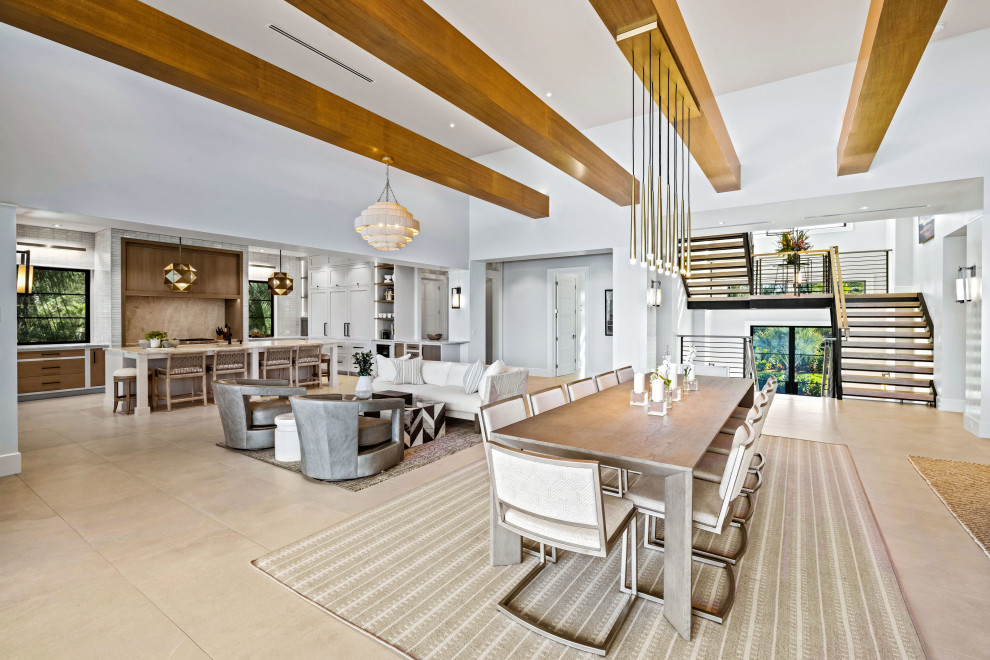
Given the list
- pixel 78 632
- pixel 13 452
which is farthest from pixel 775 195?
pixel 13 452

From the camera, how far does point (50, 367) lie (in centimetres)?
743

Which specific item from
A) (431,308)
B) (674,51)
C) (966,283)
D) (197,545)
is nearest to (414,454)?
(197,545)

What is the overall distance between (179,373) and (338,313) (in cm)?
429

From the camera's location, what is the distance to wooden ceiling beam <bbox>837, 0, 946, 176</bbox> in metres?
2.62

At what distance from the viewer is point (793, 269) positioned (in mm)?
10812

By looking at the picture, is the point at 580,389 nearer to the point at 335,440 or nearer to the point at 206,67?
the point at 335,440

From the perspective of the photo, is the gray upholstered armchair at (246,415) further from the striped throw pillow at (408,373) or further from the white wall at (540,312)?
the white wall at (540,312)

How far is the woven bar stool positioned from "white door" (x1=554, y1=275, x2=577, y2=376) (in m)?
5.96

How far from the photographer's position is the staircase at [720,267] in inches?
353

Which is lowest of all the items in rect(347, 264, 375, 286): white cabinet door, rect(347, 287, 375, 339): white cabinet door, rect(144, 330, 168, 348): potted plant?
rect(144, 330, 168, 348): potted plant

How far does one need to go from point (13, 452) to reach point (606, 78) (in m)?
6.83

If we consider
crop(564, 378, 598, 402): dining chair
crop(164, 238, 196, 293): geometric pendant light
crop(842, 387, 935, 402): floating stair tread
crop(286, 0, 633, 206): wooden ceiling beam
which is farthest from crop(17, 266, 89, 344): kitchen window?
crop(842, 387, 935, 402): floating stair tread

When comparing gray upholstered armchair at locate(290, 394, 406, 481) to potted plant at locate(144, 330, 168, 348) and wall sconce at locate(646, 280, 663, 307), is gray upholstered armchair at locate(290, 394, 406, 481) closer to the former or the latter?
potted plant at locate(144, 330, 168, 348)

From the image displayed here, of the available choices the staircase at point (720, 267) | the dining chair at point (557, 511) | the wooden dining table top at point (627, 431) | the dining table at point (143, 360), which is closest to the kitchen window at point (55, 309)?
the dining table at point (143, 360)
